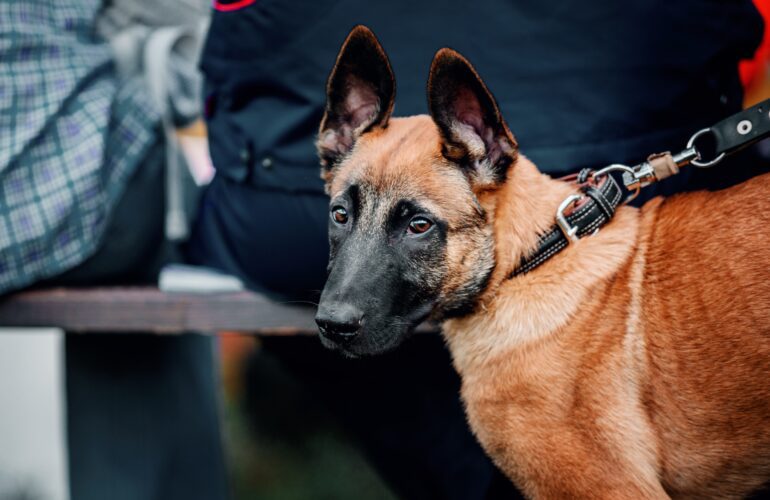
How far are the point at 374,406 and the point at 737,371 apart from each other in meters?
1.63

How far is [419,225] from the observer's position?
225 centimetres

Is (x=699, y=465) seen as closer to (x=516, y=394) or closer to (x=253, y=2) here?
(x=516, y=394)

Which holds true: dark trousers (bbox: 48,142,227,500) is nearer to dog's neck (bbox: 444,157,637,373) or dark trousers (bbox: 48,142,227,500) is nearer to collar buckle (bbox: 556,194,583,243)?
dog's neck (bbox: 444,157,637,373)

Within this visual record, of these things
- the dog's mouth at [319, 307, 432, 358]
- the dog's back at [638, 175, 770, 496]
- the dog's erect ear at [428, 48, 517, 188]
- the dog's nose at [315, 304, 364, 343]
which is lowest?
the dog's back at [638, 175, 770, 496]

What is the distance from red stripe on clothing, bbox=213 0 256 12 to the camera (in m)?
2.71

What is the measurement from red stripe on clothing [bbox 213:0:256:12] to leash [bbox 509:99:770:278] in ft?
4.44

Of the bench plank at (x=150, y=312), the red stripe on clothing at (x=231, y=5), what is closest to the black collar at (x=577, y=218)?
the bench plank at (x=150, y=312)

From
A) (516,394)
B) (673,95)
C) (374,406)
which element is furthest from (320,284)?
(673,95)

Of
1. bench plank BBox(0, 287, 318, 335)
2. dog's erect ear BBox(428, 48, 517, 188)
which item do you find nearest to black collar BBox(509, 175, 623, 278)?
Result: dog's erect ear BBox(428, 48, 517, 188)

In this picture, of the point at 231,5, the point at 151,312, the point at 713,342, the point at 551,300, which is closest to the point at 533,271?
the point at 551,300

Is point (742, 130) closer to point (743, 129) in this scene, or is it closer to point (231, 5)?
point (743, 129)

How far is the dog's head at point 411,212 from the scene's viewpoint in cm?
214

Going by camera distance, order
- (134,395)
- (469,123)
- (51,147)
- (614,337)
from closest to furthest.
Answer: (614,337)
(469,123)
(51,147)
(134,395)

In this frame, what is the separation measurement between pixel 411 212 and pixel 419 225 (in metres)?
0.05
